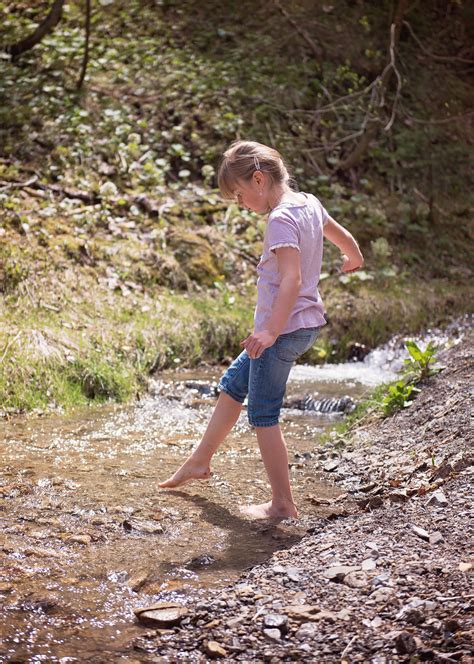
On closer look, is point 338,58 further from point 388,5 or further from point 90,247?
point 90,247

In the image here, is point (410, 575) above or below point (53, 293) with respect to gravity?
above

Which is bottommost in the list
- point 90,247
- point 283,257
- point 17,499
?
point 90,247

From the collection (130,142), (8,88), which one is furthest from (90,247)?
(8,88)

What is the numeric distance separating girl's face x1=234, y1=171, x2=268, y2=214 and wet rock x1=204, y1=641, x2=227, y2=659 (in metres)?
1.93

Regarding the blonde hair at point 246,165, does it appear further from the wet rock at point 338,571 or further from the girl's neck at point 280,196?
the wet rock at point 338,571

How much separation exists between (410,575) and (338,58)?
1113 cm

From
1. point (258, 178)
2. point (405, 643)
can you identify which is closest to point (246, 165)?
point (258, 178)

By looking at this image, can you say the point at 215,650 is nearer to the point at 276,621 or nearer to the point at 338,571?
the point at 276,621

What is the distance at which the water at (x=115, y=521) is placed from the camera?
9.07 ft

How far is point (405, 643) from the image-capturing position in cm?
236

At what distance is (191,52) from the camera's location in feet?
39.2

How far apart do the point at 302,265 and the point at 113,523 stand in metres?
1.39

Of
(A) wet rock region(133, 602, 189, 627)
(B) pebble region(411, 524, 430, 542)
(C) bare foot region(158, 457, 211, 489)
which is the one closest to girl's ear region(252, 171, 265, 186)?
(C) bare foot region(158, 457, 211, 489)

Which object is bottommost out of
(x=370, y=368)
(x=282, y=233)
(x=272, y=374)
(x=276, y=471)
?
(x=370, y=368)
